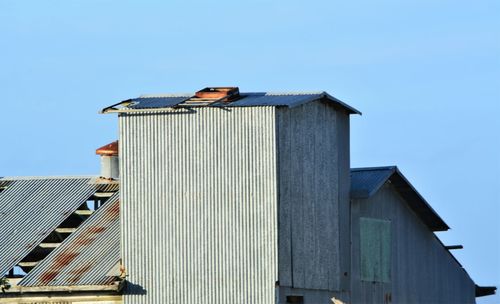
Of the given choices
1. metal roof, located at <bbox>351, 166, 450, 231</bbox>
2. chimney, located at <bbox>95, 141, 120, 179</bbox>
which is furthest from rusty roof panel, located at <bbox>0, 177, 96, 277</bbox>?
metal roof, located at <bbox>351, 166, 450, 231</bbox>

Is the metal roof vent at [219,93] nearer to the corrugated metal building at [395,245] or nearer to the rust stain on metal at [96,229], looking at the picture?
the rust stain on metal at [96,229]

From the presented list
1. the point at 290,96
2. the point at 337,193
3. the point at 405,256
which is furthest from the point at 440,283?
the point at 290,96

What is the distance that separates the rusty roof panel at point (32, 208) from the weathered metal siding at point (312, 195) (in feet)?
25.9

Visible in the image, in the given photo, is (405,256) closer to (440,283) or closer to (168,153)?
(440,283)

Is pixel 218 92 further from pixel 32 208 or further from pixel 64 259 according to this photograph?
pixel 32 208

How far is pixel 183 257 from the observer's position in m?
43.5

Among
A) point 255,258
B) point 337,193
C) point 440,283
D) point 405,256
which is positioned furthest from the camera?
point 440,283

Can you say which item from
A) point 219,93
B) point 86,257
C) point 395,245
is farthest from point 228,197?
point 395,245

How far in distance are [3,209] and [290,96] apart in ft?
35.2

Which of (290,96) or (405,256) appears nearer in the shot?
(290,96)

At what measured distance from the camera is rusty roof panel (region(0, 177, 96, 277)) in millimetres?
47219

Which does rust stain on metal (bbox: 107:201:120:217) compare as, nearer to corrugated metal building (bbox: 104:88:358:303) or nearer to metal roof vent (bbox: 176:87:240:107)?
corrugated metal building (bbox: 104:88:358:303)

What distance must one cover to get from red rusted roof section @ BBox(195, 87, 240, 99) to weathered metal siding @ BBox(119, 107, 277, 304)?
0.88m

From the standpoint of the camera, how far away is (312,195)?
45.2 meters
